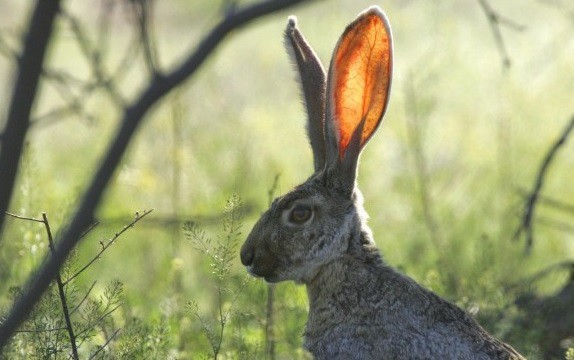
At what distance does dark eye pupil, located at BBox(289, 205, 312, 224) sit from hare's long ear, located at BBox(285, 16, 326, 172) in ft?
1.26

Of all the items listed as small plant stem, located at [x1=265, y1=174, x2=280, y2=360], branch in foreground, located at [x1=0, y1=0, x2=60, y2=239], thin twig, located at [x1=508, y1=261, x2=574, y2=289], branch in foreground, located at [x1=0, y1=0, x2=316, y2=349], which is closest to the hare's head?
small plant stem, located at [x1=265, y1=174, x2=280, y2=360]

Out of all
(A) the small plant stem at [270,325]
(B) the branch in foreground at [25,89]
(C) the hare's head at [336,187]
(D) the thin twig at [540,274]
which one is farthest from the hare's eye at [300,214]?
(B) the branch in foreground at [25,89]

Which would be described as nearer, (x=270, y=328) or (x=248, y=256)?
(x=248, y=256)

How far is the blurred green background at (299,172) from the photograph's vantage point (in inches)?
218

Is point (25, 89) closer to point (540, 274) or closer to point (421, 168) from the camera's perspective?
point (540, 274)

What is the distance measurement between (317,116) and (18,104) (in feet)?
7.64

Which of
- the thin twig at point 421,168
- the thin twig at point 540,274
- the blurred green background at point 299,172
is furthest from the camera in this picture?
the thin twig at point 421,168

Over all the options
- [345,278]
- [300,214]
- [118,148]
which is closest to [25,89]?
[118,148]

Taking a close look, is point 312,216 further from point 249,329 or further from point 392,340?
point 249,329

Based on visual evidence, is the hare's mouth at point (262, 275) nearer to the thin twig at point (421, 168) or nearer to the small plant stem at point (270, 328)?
the small plant stem at point (270, 328)

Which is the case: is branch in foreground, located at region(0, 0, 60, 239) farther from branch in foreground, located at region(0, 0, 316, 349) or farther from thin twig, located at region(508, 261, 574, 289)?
thin twig, located at region(508, 261, 574, 289)

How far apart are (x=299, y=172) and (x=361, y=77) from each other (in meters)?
4.24

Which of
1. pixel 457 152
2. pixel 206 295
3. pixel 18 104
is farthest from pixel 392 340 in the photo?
pixel 457 152

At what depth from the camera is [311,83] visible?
4988 millimetres
